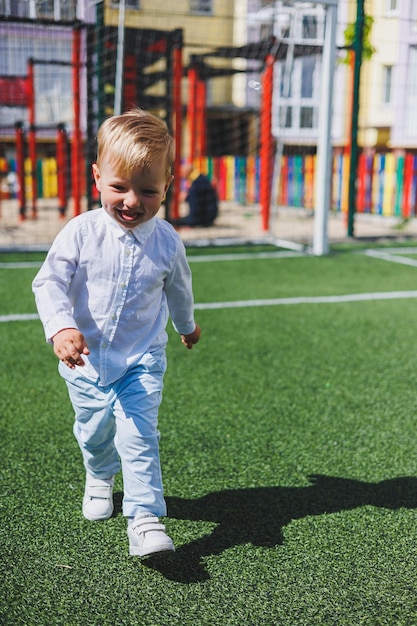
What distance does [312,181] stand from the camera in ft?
47.4

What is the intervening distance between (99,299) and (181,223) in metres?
9.05

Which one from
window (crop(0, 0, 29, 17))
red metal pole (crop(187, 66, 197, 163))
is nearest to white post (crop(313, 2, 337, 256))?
window (crop(0, 0, 29, 17))

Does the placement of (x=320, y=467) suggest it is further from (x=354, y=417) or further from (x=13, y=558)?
(x=13, y=558)

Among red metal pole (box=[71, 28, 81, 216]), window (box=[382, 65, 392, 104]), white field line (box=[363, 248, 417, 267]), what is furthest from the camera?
window (box=[382, 65, 392, 104])

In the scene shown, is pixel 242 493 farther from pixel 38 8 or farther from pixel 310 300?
pixel 38 8

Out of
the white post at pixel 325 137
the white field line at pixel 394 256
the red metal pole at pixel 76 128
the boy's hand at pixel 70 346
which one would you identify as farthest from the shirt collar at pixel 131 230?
the red metal pole at pixel 76 128

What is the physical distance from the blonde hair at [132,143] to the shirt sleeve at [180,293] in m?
0.33

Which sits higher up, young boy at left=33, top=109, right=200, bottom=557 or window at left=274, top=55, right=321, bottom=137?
window at left=274, top=55, right=321, bottom=137

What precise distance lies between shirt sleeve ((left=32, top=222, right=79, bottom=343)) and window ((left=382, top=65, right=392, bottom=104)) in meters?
21.1

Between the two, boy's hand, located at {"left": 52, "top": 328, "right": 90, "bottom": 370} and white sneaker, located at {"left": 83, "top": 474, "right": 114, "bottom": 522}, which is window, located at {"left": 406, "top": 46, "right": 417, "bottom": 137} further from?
boy's hand, located at {"left": 52, "top": 328, "right": 90, "bottom": 370}

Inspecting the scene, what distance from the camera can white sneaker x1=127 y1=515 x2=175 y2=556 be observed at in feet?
7.04

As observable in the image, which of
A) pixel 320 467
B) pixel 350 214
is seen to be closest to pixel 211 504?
pixel 320 467

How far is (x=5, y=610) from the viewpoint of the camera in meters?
1.95

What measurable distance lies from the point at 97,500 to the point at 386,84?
21.6m
